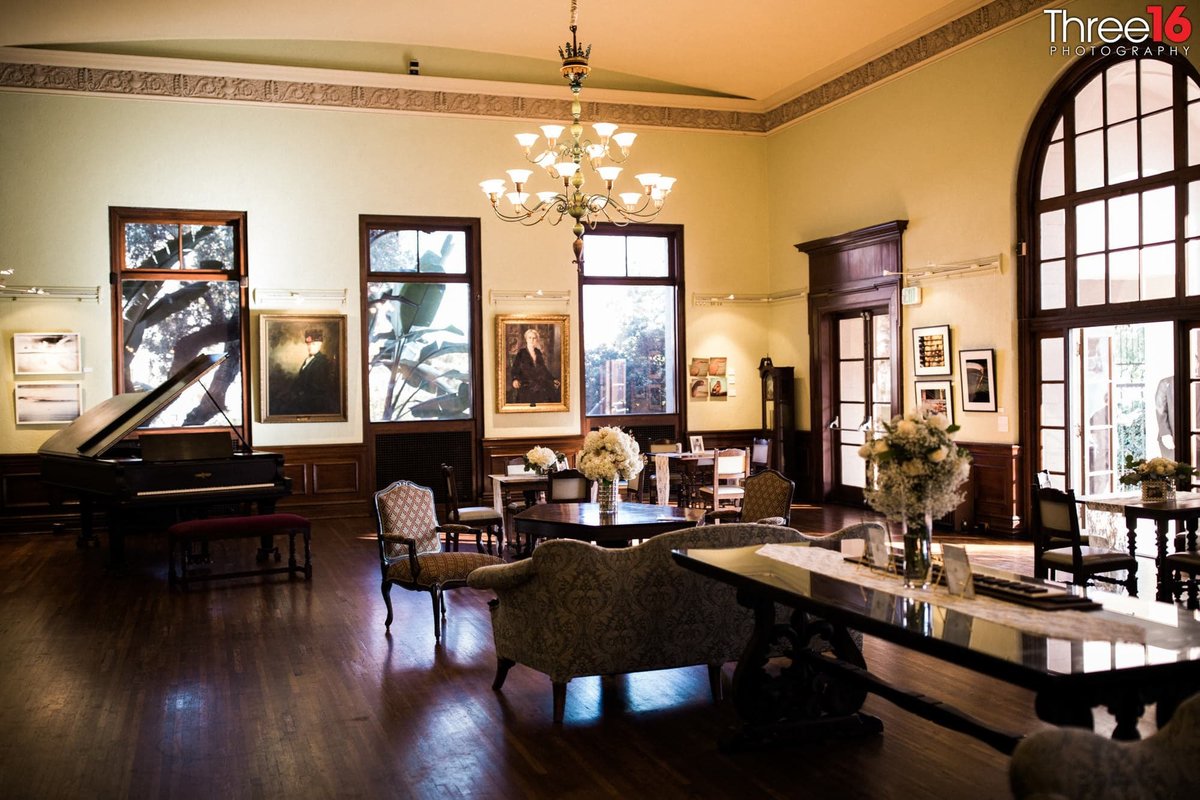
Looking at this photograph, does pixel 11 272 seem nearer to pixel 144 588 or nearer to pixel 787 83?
pixel 144 588

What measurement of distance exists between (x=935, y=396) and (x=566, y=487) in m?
4.95

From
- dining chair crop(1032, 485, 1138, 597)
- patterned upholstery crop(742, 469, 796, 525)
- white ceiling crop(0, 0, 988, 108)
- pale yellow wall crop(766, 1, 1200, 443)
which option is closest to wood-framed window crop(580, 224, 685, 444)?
pale yellow wall crop(766, 1, 1200, 443)

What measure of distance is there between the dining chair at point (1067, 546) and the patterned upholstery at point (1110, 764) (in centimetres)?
448

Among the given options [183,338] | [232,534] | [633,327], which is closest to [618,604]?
[232,534]

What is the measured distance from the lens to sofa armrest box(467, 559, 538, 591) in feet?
16.6

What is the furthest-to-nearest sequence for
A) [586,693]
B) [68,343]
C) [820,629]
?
1. [68,343]
2. [586,693]
3. [820,629]

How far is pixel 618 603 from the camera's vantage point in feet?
16.6

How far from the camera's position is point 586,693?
18.1ft

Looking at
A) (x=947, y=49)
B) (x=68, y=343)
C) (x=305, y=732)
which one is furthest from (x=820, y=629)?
(x=68, y=343)

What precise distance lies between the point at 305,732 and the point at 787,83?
11.5m

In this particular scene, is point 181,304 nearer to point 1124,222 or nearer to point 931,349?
point 931,349

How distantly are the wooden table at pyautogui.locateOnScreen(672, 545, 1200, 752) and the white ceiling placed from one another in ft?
28.0

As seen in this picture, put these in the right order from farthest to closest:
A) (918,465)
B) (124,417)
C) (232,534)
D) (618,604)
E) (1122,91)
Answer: (1122,91), (124,417), (232,534), (618,604), (918,465)

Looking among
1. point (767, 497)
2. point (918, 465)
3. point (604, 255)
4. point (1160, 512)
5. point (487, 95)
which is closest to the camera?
point (918, 465)
